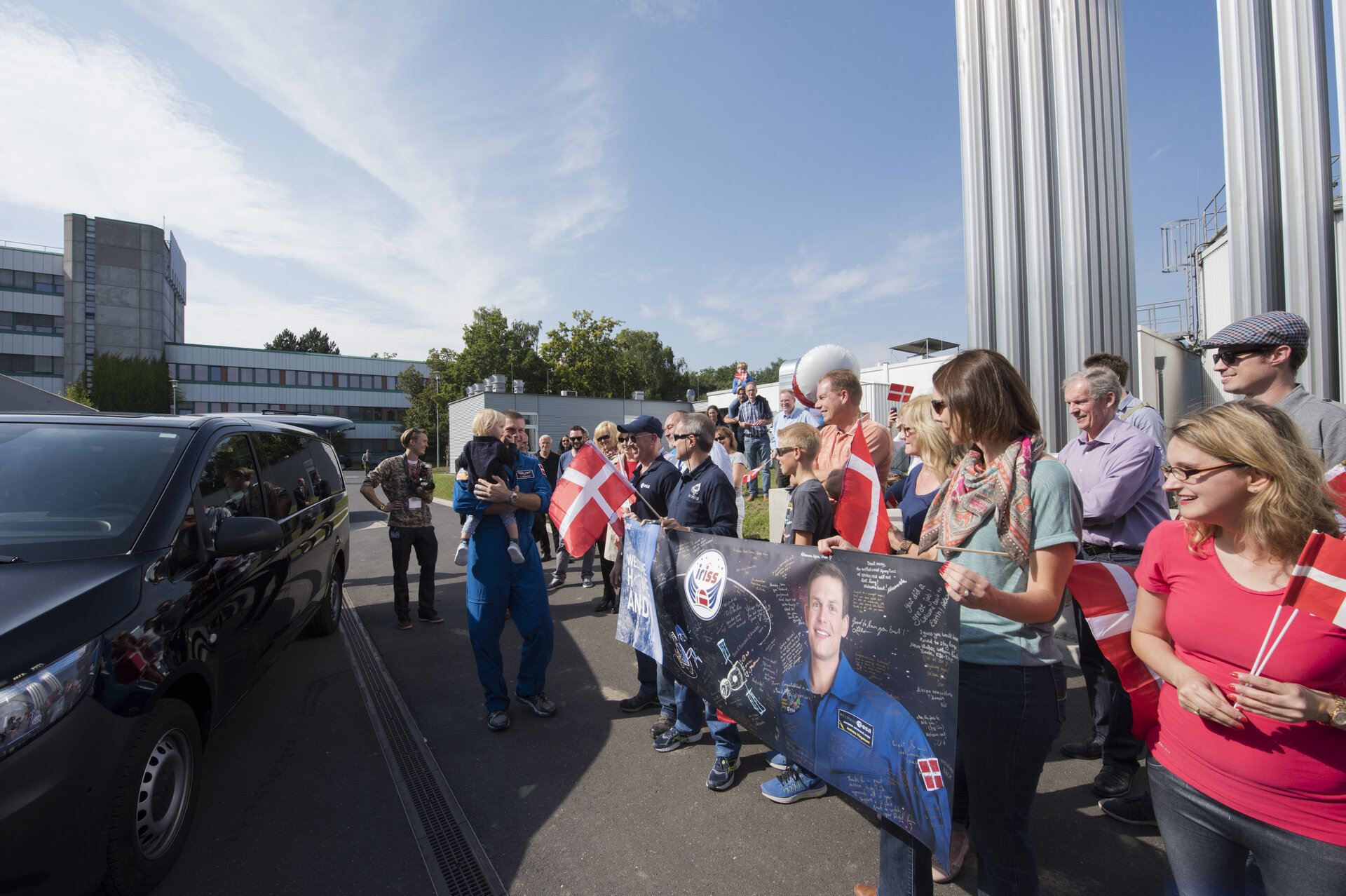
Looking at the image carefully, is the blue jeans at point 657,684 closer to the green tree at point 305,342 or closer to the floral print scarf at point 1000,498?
the floral print scarf at point 1000,498

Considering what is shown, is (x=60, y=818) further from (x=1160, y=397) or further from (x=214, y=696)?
(x=1160, y=397)

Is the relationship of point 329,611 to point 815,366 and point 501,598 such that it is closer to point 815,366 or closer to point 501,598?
point 501,598

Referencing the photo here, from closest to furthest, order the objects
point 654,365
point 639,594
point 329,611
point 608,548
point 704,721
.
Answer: point 639,594, point 704,721, point 329,611, point 608,548, point 654,365

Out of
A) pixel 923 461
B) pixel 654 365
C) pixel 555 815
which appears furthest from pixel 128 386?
pixel 923 461

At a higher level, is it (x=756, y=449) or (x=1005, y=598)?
(x=756, y=449)

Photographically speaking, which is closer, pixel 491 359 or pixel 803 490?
pixel 803 490

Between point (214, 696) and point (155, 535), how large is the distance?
855 millimetres

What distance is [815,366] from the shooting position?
21.0 feet

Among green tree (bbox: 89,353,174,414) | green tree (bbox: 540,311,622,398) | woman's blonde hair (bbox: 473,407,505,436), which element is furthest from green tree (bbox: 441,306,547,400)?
woman's blonde hair (bbox: 473,407,505,436)

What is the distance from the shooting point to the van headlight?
6.20 ft

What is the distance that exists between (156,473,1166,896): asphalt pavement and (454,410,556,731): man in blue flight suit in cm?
18

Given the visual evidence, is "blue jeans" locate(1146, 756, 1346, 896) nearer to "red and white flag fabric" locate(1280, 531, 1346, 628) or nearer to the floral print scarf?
"red and white flag fabric" locate(1280, 531, 1346, 628)

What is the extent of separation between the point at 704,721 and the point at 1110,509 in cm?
273

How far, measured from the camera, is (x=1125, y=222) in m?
7.61
